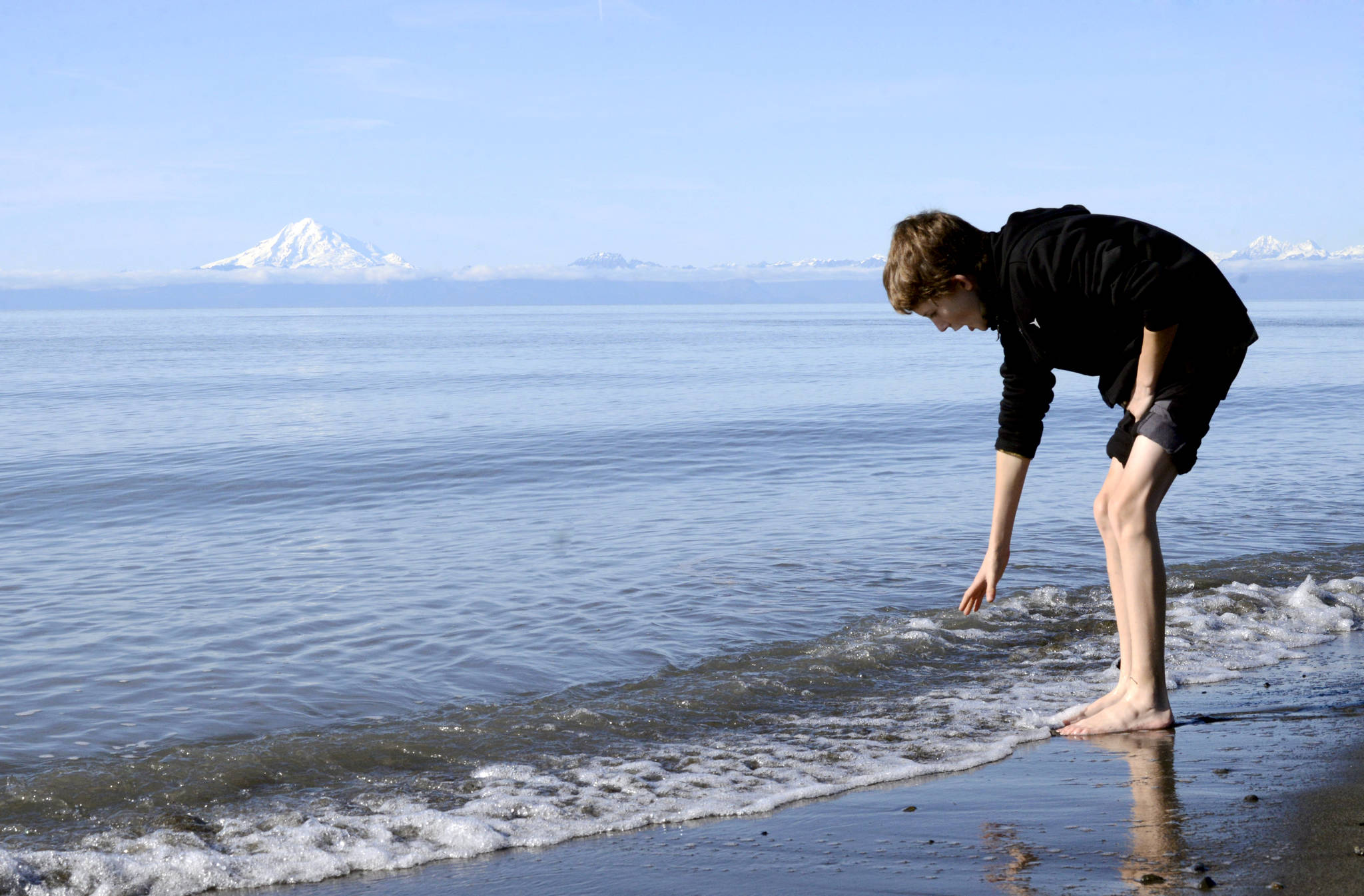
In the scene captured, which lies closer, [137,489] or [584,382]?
[137,489]

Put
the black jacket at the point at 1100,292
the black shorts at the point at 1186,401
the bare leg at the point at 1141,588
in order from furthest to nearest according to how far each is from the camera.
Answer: the bare leg at the point at 1141,588 < the black shorts at the point at 1186,401 < the black jacket at the point at 1100,292

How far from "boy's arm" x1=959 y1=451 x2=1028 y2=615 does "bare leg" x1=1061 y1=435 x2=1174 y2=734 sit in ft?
1.09

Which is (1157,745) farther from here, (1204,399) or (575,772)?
(575,772)

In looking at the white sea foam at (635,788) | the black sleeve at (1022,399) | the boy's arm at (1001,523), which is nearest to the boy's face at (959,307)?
the black sleeve at (1022,399)

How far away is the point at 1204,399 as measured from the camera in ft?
10.9

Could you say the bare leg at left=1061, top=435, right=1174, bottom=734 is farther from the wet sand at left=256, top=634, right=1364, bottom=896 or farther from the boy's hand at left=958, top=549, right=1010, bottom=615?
the boy's hand at left=958, top=549, right=1010, bottom=615

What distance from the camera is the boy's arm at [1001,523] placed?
3.79 m

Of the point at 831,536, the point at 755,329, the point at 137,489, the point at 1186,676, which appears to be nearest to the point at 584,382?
the point at 137,489

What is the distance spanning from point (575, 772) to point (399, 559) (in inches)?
188

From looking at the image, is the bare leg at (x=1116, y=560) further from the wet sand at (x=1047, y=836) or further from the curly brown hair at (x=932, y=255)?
the curly brown hair at (x=932, y=255)

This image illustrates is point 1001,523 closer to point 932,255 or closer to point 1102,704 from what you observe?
point 1102,704

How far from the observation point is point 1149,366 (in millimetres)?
3281

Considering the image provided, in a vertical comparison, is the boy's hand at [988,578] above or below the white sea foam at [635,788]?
above

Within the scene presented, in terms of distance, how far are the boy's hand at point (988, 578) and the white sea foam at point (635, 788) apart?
1.83 feet
